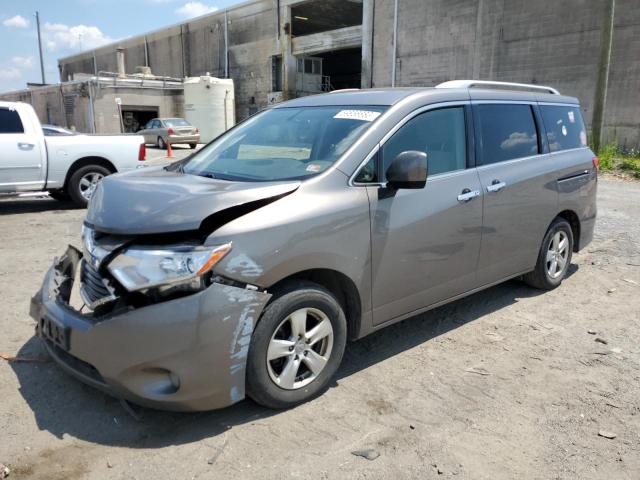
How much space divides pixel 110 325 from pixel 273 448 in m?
1.05

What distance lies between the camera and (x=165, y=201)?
2.86 meters

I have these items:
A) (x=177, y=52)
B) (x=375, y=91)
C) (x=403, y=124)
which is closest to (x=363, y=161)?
(x=403, y=124)

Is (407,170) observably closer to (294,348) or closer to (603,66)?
(294,348)

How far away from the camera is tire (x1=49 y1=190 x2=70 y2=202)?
31.9ft

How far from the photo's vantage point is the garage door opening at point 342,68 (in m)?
42.2

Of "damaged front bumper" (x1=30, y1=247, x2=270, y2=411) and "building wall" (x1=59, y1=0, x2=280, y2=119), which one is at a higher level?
"building wall" (x1=59, y1=0, x2=280, y2=119)

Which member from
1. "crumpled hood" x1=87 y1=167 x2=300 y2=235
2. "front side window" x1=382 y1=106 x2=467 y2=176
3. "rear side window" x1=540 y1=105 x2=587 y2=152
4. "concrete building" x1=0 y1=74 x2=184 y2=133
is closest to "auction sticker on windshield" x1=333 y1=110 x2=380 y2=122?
"front side window" x1=382 y1=106 x2=467 y2=176

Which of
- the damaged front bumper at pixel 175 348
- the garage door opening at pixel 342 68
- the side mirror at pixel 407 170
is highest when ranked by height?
the garage door opening at pixel 342 68

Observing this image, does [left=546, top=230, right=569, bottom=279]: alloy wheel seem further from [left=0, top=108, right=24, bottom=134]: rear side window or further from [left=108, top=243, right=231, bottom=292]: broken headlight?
[left=0, top=108, right=24, bottom=134]: rear side window

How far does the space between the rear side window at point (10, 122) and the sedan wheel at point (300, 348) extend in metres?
7.77

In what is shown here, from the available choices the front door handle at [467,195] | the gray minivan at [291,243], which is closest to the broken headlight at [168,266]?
the gray minivan at [291,243]

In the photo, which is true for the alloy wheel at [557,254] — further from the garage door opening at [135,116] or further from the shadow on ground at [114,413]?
the garage door opening at [135,116]

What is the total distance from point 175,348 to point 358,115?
78.3 inches

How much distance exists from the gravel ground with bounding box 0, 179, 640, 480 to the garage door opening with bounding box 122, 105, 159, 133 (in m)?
34.6
